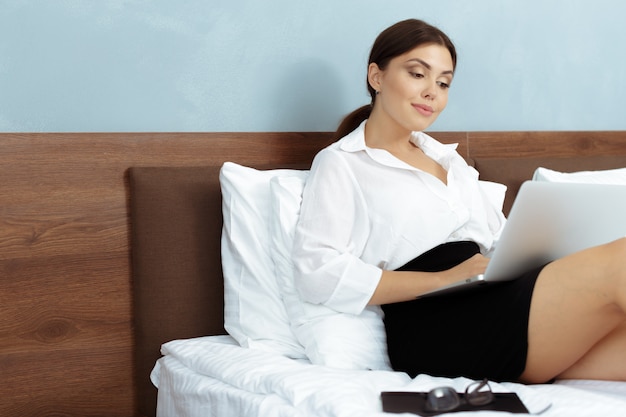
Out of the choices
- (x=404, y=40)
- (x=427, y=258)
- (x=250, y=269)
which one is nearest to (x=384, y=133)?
(x=404, y=40)

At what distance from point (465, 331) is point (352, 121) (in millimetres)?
708

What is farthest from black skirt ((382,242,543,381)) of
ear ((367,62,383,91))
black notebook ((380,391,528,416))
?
ear ((367,62,383,91))

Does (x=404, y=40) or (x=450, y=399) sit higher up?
(x=404, y=40)

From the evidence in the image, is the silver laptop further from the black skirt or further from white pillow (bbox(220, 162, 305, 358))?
white pillow (bbox(220, 162, 305, 358))

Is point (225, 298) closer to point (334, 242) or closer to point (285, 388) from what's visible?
point (334, 242)

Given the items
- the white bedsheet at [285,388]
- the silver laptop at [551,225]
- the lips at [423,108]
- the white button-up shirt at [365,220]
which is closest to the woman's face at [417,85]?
the lips at [423,108]

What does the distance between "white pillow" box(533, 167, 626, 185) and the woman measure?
0.32m

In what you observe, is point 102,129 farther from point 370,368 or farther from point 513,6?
point 513,6

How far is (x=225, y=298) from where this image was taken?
6.47 ft

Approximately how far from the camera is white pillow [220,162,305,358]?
1.90 meters

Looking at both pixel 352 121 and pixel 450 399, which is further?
pixel 352 121

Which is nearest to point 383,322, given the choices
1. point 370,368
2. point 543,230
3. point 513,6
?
point 370,368

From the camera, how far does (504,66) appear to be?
268cm

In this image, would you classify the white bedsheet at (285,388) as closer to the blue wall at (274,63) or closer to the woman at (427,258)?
the woman at (427,258)
